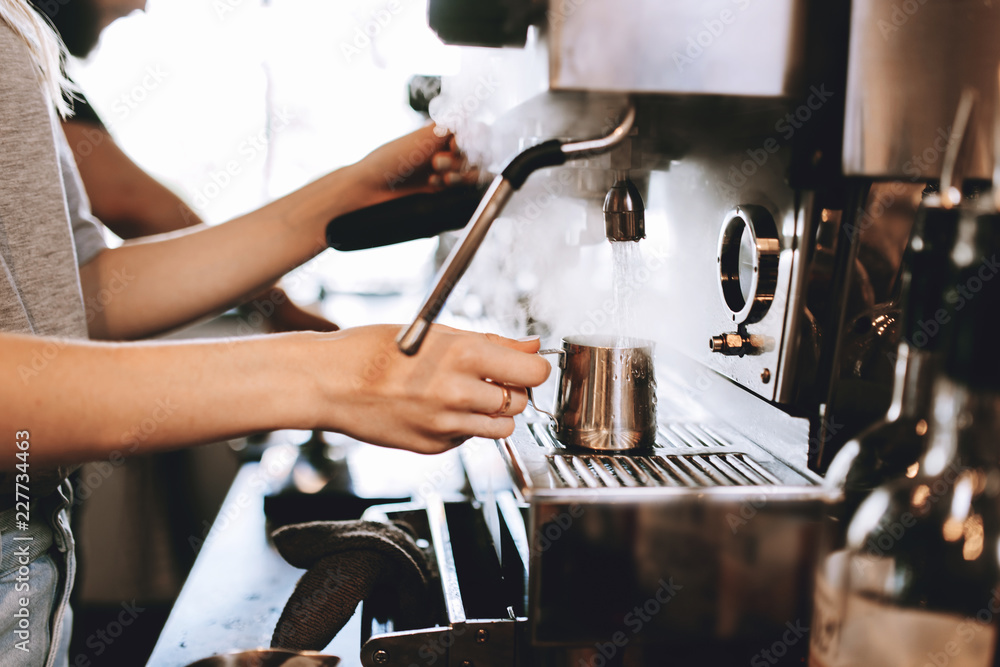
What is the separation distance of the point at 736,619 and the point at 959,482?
0.24 m

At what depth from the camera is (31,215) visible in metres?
0.72

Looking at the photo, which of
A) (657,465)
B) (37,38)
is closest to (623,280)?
(657,465)

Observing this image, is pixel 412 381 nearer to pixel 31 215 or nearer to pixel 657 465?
pixel 657 465

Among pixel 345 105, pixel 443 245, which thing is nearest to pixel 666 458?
pixel 443 245

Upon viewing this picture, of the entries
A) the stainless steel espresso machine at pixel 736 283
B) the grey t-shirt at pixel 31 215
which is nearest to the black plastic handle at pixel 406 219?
the stainless steel espresso machine at pixel 736 283

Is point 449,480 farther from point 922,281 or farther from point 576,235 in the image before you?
point 922,281

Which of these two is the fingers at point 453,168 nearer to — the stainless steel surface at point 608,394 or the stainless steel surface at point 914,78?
the stainless steel surface at point 608,394

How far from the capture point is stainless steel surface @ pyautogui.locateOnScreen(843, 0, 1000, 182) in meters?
0.47

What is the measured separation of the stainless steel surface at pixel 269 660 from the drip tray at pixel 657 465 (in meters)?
0.22

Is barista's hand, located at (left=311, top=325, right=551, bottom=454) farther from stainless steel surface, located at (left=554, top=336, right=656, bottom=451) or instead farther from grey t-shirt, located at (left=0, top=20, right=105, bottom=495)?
grey t-shirt, located at (left=0, top=20, right=105, bottom=495)

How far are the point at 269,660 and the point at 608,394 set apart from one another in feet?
1.22

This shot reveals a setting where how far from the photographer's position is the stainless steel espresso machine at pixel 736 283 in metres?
0.49

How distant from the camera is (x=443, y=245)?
6.84ft

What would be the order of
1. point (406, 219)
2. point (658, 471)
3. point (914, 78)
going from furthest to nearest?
point (406, 219), point (658, 471), point (914, 78)
